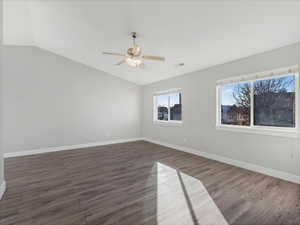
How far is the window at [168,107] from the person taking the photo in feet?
17.1

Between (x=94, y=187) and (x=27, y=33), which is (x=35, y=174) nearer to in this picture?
(x=94, y=187)

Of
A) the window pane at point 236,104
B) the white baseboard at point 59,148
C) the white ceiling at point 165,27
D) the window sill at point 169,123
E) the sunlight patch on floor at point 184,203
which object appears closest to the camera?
the sunlight patch on floor at point 184,203

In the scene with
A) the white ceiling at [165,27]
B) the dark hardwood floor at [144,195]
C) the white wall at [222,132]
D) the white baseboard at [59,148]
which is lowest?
the dark hardwood floor at [144,195]

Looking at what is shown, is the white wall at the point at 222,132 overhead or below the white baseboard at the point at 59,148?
overhead

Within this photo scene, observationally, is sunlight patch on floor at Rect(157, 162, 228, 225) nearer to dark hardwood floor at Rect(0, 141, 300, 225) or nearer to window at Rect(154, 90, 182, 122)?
dark hardwood floor at Rect(0, 141, 300, 225)

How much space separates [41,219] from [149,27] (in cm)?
326

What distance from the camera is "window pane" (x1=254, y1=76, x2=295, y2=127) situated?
9.28 ft

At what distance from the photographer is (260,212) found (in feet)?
6.11

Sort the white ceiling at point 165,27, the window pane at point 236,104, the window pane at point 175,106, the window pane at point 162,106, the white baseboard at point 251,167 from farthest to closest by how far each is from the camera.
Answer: the window pane at point 162,106
the window pane at point 175,106
the window pane at point 236,104
the white baseboard at point 251,167
the white ceiling at point 165,27

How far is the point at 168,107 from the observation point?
5656 millimetres

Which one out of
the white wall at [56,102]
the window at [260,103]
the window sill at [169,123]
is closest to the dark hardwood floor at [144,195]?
the window at [260,103]

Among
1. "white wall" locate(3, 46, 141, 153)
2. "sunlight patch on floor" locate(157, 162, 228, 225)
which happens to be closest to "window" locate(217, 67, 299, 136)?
"sunlight patch on floor" locate(157, 162, 228, 225)

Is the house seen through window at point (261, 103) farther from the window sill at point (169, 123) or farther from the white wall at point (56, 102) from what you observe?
the white wall at point (56, 102)

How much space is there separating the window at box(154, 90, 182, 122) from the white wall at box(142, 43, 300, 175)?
295 millimetres
